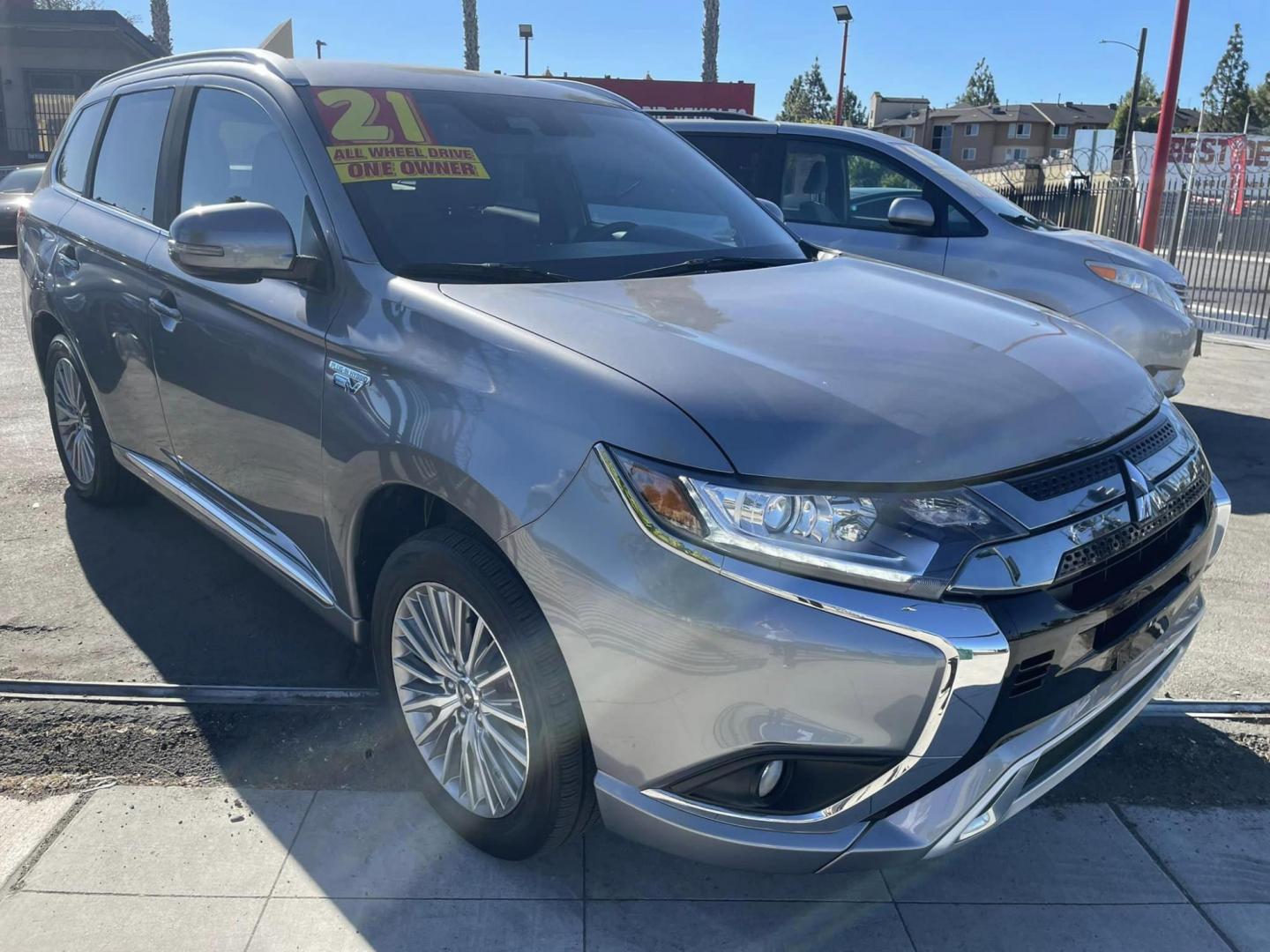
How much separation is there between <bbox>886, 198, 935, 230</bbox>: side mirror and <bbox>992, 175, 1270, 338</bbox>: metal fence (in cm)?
697

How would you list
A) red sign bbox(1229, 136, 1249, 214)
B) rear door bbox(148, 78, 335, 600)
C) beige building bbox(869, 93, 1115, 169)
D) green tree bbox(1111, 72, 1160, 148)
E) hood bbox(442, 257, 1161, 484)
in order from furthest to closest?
beige building bbox(869, 93, 1115, 169) → green tree bbox(1111, 72, 1160, 148) → red sign bbox(1229, 136, 1249, 214) → rear door bbox(148, 78, 335, 600) → hood bbox(442, 257, 1161, 484)

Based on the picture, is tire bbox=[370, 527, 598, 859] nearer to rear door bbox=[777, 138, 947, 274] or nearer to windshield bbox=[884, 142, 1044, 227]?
rear door bbox=[777, 138, 947, 274]

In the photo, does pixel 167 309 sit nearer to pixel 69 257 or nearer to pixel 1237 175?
pixel 69 257

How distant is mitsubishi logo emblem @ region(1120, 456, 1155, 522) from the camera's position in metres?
2.21

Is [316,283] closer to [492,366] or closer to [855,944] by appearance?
[492,366]

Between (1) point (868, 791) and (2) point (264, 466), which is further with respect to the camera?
(2) point (264, 466)

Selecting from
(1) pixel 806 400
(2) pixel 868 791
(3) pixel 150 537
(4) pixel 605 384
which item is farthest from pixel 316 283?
(3) pixel 150 537

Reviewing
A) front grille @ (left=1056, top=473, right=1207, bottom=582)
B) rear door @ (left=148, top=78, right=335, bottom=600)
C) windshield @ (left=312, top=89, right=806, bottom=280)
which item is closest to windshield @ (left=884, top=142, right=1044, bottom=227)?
windshield @ (left=312, top=89, right=806, bottom=280)

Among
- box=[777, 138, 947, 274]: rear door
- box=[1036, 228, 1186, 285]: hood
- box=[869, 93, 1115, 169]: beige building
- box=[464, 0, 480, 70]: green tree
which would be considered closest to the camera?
box=[1036, 228, 1186, 285]: hood

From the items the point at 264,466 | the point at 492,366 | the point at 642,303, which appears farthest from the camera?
the point at 264,466

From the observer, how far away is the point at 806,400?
2068 mm

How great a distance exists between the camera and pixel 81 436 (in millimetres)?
4668

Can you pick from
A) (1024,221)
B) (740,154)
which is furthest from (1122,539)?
(740,154)

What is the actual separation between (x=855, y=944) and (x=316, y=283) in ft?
6.77
